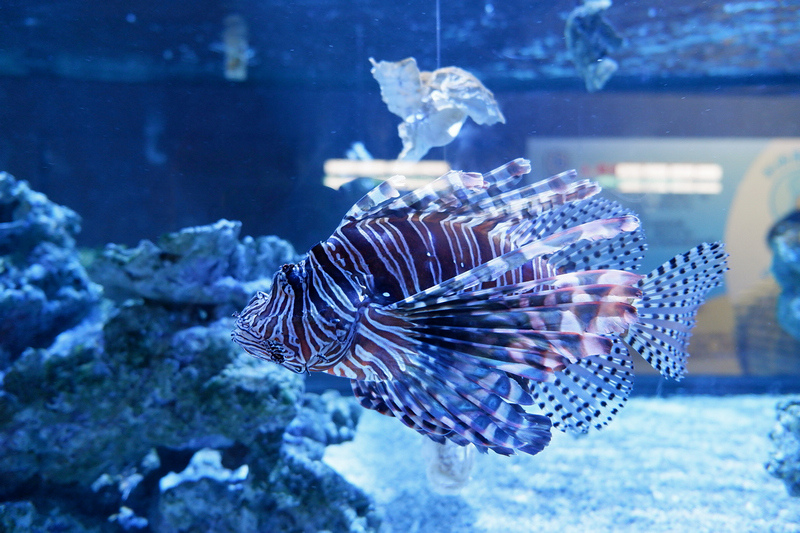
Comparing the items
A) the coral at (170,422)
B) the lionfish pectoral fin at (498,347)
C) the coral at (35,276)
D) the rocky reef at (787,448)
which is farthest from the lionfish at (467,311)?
the coral at (35,276)

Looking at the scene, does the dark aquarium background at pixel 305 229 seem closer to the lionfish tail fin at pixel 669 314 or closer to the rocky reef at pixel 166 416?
the rocky reef at pixel 166 416

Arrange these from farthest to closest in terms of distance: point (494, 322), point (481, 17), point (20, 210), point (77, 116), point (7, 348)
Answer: point (77, 116) < point (481, 17) < point (20, 210) < point (7, 348) < point (494, 322)

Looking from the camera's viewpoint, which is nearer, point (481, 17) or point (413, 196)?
point (413, 196)

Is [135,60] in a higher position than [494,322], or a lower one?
higher

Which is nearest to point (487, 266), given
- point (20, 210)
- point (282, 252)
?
point (282, 252)

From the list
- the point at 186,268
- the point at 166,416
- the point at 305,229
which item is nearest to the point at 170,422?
the point at 166,416

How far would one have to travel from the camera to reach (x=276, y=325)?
1.24 m

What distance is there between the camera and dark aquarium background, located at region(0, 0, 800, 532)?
8.82ft

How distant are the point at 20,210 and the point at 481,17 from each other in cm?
405

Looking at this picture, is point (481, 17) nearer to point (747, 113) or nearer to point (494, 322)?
point (747, 113)

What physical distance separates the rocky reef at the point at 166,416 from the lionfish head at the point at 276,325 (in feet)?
4.90

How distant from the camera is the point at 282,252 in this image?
3.61m

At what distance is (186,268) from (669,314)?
7.93ft

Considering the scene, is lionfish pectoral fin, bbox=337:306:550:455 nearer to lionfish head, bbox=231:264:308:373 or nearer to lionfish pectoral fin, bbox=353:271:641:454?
lionfish pectoral fin, bbox=353:271:641:454
